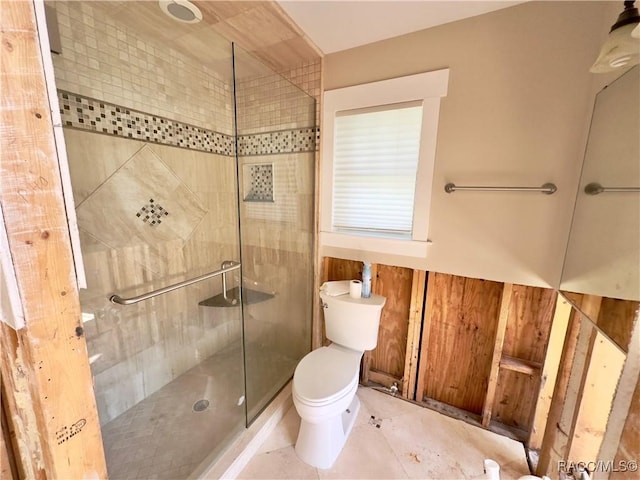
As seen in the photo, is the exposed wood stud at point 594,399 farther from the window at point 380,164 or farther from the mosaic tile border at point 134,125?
the mosaic tile border at point 134,125

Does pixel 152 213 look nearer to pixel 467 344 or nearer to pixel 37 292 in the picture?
pixel 37 292

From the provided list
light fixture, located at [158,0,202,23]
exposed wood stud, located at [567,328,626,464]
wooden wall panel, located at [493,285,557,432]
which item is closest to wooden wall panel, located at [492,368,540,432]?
wooden wall panel, located at [493,285,557,432]

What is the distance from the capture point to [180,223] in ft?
6.13

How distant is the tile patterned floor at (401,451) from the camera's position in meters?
1.38

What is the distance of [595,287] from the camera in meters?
1.07

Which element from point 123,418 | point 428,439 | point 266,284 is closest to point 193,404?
point 123,418

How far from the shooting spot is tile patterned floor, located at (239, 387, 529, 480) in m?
1.38

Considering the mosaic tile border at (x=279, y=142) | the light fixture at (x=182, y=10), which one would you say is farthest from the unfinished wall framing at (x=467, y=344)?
the light fixture at (x=182, y=10)

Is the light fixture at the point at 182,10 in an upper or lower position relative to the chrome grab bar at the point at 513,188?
upper

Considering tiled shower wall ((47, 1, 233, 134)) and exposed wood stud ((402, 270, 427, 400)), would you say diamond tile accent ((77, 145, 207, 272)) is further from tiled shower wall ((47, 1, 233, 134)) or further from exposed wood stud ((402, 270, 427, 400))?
exposed wood stud ((402, 270, 427, 400))

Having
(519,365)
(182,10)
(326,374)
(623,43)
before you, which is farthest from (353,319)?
(182,10)

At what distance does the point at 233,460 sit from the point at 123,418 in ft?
2.46

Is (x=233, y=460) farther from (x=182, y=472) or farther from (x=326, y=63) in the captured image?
(x=326, y=63)

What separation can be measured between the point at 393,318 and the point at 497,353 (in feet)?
2.05
